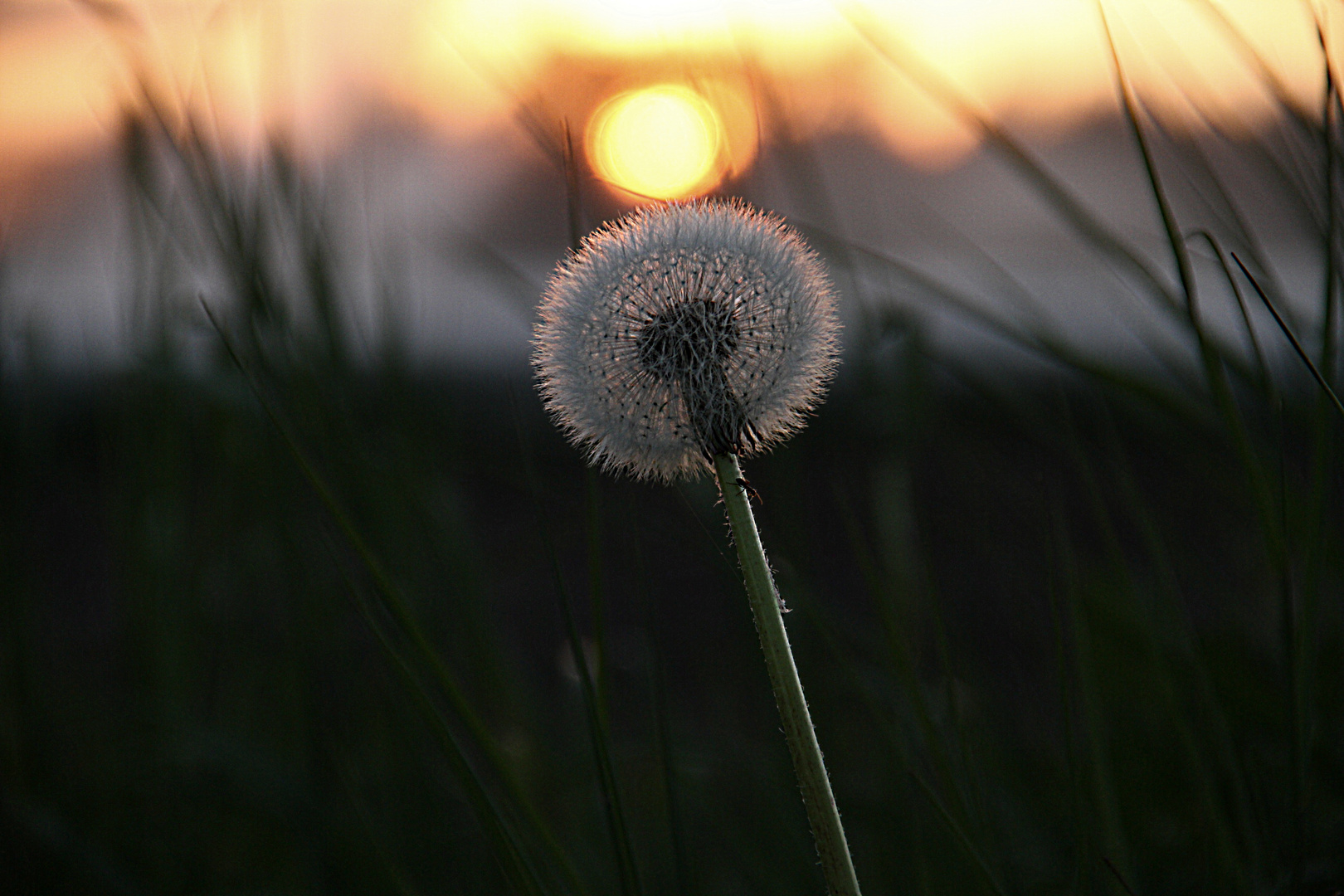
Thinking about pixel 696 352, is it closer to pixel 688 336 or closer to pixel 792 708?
pixel 688 336

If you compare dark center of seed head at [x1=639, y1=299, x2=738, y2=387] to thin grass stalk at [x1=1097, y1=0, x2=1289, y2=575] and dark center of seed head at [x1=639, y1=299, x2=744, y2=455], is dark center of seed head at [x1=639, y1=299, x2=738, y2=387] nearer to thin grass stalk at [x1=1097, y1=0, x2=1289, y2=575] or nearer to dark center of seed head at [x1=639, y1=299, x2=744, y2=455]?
dark center of seed head at [x1=639, y1=299, x2=744, y2=455]

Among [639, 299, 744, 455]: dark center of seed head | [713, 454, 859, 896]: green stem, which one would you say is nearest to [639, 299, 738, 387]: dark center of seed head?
[639, 299, 744, 455]: dark center of seed head

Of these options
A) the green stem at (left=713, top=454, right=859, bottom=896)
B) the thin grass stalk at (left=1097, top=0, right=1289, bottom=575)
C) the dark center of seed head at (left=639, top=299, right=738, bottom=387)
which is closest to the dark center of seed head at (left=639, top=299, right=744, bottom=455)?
the dark center of seed head at (left=639, top=299, right=738, bottom=387)

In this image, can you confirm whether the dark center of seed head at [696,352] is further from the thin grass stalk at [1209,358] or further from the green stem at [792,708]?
the thin grass stalk at [1209,358]

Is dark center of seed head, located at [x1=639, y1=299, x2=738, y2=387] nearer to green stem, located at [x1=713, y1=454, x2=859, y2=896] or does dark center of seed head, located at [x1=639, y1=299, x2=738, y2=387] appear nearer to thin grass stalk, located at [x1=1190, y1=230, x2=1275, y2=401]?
green stem, located at [x1=713, y1=454, x2=859, y2=896]

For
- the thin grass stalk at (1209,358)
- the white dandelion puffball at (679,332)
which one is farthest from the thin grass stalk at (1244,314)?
the white dandelion puffball at (679,332)

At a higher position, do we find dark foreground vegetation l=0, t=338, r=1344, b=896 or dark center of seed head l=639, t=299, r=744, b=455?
dark center of seed head l=639, t=299, r=744, b=455

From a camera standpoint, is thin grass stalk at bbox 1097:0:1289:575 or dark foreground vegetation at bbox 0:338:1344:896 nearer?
thin grass stalk at bbox 1097:0:1289:575
